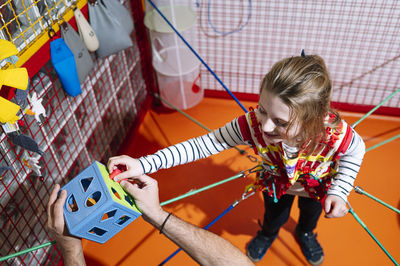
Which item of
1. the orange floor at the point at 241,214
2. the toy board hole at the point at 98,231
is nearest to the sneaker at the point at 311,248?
the orange floor at the point at 241,214

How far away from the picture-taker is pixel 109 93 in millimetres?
2025

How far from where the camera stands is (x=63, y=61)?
55.0 inches

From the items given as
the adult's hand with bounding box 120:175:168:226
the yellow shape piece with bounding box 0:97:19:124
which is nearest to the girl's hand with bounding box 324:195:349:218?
the adult's hand with bounding box 120:175:168:226

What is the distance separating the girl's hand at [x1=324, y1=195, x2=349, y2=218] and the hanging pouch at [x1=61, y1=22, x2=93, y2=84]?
3.66 feet

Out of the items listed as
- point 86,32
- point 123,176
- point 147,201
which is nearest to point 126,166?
point 123,176

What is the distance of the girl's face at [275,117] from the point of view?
3.35 feet

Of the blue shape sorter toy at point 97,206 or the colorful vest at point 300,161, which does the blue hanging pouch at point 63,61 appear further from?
the colorful vest at point 300,161

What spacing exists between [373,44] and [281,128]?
1.48 metres

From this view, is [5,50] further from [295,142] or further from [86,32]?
[295,142]

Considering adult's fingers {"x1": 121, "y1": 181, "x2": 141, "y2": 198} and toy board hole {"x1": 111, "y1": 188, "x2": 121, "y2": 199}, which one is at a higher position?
toy board hole {"x1": 111, "y1": 188, "x2": 121, "y2": 199}

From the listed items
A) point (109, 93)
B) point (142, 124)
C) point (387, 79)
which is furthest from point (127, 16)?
point (387, 79)

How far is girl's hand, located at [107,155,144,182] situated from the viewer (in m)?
1.13

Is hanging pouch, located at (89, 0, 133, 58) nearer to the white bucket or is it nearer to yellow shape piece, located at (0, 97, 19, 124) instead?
the white bucket

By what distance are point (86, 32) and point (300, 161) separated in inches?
41.7
